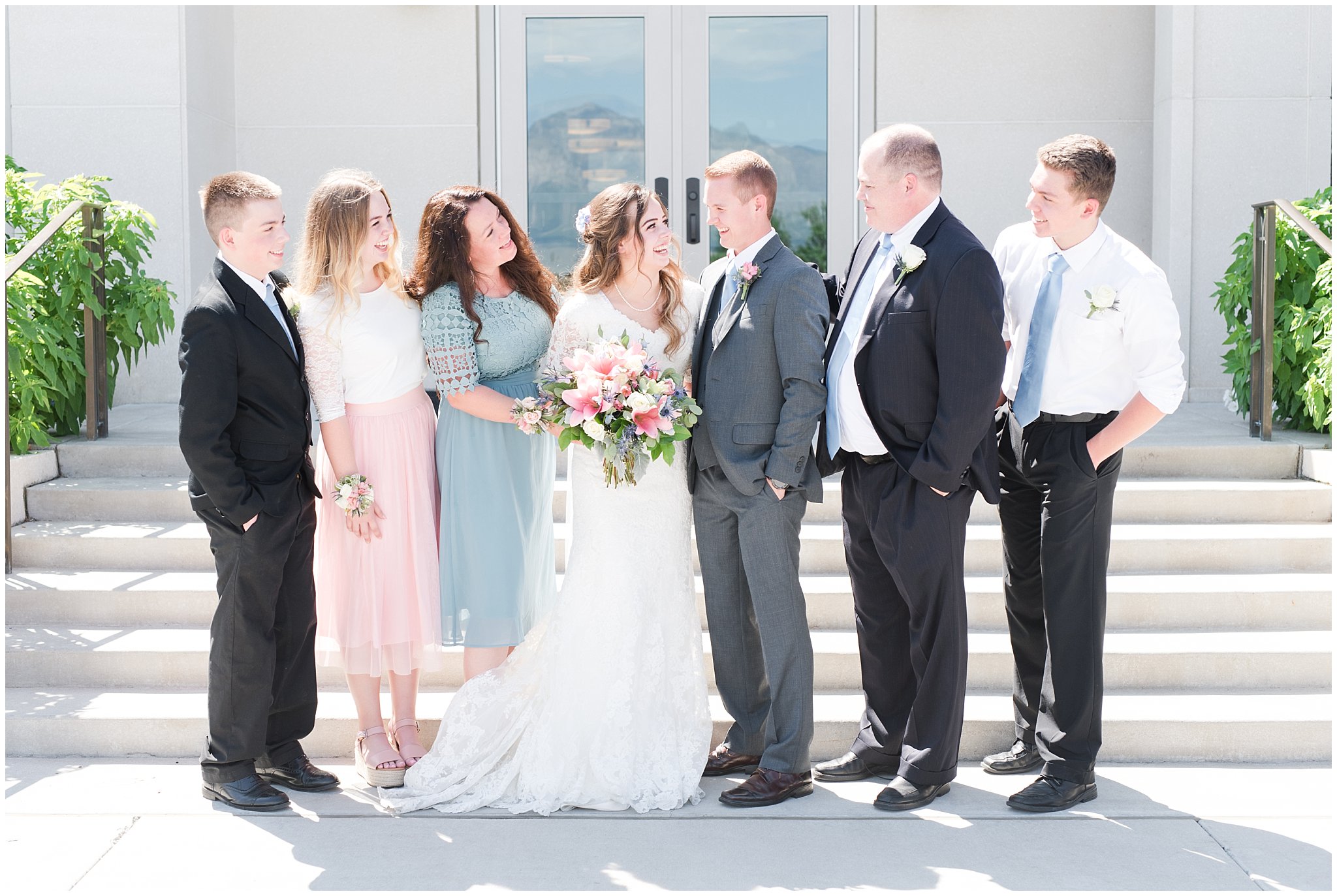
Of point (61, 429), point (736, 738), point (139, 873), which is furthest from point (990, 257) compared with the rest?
point (61, 429)

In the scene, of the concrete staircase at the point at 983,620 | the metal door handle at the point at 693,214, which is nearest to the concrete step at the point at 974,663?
the concrete staircase at the point at 983,620

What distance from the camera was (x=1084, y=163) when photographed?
3.84m

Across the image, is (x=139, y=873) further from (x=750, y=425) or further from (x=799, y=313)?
(x=799, y=313)

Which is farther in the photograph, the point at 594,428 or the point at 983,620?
the point at 983,620

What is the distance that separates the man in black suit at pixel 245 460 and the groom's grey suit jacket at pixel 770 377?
1496mm

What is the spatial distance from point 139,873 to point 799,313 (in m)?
2.78

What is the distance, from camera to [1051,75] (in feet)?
28.0

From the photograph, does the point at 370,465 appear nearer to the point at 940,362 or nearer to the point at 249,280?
the point at 249,280

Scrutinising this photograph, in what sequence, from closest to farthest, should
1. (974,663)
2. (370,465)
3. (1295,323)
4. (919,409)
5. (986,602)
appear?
(919,409)
(370,465)
(974,663)
(986,602)
(1295,323)

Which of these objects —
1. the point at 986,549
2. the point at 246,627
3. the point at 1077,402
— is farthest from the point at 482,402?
the point at 986,549

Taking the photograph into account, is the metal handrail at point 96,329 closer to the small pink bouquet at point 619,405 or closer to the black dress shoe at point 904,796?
the small pink bouquet at point 619,405

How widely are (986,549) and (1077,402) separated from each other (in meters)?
1.68

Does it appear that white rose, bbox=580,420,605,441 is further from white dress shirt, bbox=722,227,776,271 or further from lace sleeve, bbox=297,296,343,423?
lace sleeve, bbox=297,296,343,423

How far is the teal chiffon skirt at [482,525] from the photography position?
4215 mm
